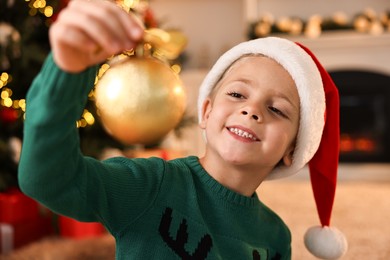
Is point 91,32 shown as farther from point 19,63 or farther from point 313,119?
point 19,63

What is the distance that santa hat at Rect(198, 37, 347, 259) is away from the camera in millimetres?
908

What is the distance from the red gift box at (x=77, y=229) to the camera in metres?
2.07

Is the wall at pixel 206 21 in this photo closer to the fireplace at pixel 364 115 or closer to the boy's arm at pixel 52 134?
the fireplace at pixel 364 115

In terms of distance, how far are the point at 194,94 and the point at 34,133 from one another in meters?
3.04

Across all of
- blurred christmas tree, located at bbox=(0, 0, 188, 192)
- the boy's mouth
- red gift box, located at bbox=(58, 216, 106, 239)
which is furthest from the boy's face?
red gift box, located at bbox=(58, 216, 106, 239)

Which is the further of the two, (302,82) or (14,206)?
(14,206)

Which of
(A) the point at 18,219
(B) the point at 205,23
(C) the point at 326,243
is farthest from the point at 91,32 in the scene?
(B) the point at 205,23

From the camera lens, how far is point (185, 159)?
0.94m

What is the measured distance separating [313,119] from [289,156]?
10cm

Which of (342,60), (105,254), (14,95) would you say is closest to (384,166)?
(342,60)

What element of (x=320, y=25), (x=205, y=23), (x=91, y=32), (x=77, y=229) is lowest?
(x=77, y=229)

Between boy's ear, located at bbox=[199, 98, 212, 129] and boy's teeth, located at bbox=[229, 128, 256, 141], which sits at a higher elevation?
boy's teeth, located at bbox=[229, 128, 256, 141]

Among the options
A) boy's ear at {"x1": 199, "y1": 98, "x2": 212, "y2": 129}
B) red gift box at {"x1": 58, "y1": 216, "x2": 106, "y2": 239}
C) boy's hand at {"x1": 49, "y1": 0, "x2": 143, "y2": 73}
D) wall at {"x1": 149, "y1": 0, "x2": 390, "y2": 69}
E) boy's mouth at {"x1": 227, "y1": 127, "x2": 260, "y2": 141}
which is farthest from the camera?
wall at {"x1": 149, "y1": 0, "x2": 390, "y2": 69}

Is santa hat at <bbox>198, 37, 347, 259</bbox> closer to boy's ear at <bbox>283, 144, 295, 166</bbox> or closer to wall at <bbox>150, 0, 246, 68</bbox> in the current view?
boy's ear at <bbox>283, 144, 295, 166</bbox>
